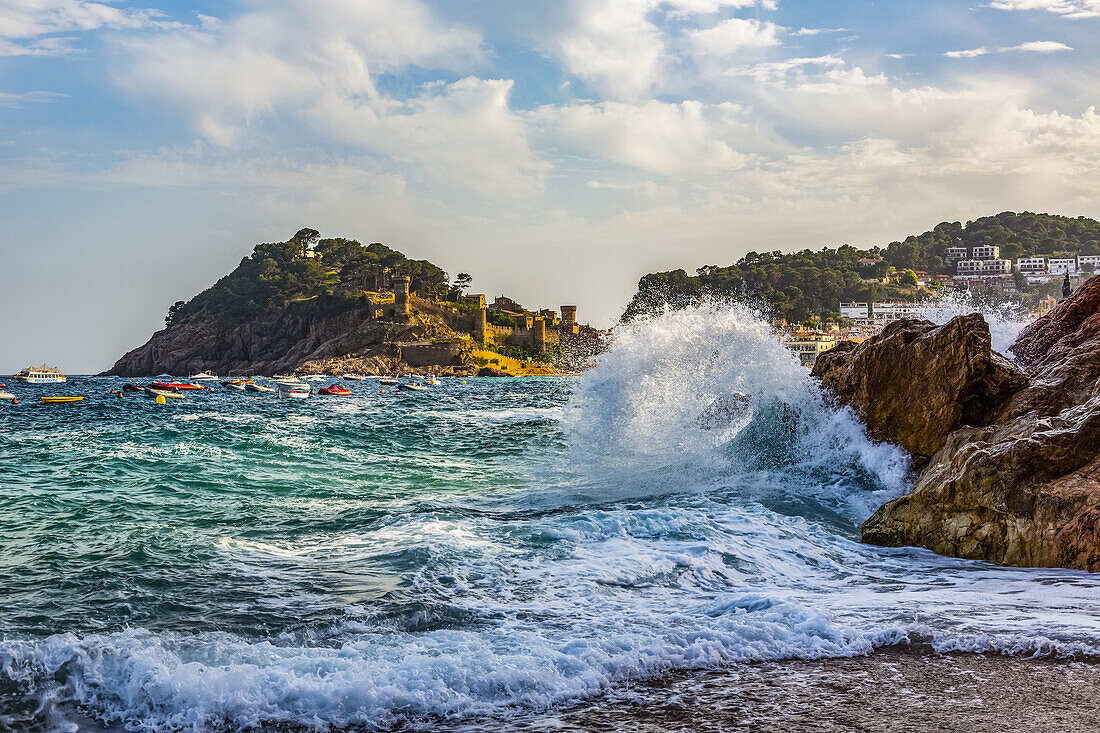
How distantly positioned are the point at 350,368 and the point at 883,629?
11892cm

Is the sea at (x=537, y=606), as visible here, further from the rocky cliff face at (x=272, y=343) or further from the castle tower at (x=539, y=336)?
the castle tower at (x=539, y=336)

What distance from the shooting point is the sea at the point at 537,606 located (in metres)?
3.57

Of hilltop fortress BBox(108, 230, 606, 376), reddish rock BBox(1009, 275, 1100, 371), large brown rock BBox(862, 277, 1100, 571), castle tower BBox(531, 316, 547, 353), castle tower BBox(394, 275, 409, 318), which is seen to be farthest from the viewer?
castle tower BBox(531, 316, 547, 353)

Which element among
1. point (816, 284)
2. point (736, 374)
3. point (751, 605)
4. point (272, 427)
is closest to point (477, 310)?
point (816, 284)

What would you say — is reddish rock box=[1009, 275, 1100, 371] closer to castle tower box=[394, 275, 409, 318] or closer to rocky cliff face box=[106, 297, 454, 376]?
rocky cliff face box=[106, 297, 454, 376]

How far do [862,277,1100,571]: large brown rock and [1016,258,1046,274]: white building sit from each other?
143751mm

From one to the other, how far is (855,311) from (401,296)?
70.1m

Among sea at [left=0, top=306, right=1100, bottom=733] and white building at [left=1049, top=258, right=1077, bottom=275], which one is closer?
sea at [left=0, top=306, right=1100, bottom=733]

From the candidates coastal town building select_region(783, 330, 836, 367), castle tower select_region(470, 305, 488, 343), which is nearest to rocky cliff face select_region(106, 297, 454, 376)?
castle tower select_region(470, 305, 488, 343)

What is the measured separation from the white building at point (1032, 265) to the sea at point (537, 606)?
466 feet

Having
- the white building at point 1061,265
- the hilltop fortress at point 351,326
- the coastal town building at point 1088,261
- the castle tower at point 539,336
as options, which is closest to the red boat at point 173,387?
the hilltop fortress at point 351,326

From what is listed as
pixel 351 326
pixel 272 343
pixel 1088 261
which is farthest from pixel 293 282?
pixel 1088 261

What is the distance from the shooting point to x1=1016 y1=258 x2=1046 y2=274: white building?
131750mm

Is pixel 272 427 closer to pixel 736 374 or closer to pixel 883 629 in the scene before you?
pixel 736 374
